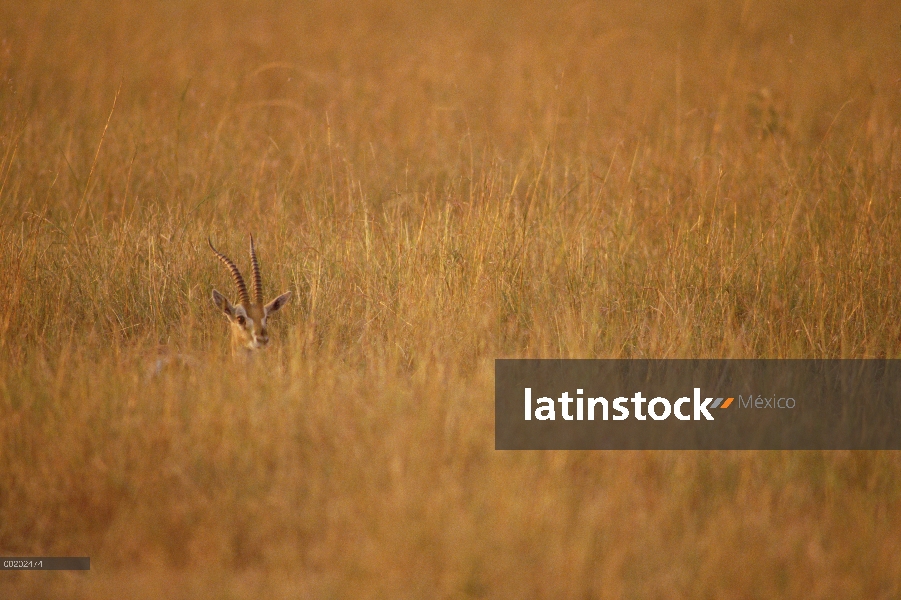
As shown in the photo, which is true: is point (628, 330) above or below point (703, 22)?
below

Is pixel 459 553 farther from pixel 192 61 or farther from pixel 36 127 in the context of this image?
pixel 192 61

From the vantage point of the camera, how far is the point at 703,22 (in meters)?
13.4

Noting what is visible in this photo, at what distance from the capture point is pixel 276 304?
4.68 meters

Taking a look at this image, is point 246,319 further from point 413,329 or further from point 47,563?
point 47,563

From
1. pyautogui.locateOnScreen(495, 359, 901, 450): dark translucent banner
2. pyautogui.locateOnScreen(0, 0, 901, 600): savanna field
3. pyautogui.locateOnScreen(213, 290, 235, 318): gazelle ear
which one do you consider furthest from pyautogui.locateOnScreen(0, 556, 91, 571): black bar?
pyautogui.locateOnScreen(213, 290, 235, 318): gazelle ear

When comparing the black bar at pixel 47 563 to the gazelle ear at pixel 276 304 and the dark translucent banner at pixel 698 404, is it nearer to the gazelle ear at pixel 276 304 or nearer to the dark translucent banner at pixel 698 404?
the dark translucent banner at pixel 698 404

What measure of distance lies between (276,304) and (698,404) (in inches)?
95.4

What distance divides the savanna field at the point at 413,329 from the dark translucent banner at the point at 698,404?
124 millimetres

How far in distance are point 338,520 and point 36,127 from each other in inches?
282

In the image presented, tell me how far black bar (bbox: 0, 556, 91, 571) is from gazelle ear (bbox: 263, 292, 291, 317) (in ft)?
6.38

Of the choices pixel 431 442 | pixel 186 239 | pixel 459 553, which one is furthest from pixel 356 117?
pixel 459 553

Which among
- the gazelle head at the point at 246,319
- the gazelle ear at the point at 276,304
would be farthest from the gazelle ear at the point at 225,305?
the gazelle ear at the point at 276,304

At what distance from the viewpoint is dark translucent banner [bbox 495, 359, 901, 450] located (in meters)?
3.46

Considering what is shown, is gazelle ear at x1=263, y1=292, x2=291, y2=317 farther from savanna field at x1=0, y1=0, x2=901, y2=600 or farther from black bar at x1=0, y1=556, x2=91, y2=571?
black bar at x1=0, y1=556, x2=91, y2=571
